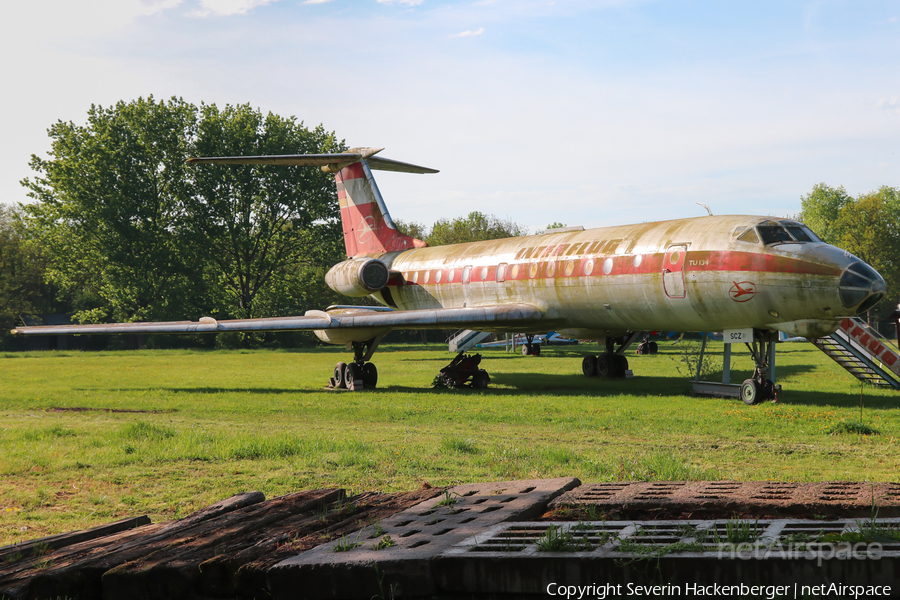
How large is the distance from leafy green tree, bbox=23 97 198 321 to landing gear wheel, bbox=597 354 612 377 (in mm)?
40134

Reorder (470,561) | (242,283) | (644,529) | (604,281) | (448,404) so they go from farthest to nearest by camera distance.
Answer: (242,283), (604,281), (448,404), (644,529), (470,561)

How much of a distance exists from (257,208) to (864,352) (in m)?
45.5

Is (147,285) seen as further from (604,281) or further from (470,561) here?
(470,561)

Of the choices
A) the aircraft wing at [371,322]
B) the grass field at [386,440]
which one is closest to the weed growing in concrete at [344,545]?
the grass field at [386,440]

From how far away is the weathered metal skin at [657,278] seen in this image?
46.7 ft

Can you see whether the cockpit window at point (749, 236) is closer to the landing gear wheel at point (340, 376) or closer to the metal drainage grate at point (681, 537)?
the landing gear wheel at point (340, 376)

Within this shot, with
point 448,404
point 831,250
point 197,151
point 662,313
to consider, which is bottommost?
point 448,404

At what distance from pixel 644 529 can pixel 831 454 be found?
6359 mm

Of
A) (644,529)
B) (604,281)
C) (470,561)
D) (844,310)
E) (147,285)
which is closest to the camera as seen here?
(470,561)

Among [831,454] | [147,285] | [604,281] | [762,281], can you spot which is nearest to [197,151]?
[147,285]

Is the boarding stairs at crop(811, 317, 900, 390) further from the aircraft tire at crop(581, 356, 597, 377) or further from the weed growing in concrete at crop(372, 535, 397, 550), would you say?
the weed growing in concrete at crop(372, 535, 397, 550)

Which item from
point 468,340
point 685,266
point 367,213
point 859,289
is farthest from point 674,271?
point 468,340

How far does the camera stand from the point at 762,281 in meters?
14.5

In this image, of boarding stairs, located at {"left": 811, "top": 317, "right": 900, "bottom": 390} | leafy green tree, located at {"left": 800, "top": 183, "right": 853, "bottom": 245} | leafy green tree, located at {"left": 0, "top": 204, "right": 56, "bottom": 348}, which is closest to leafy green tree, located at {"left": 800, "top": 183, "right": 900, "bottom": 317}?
leafy green tree, located at {"left": 800, "top": 183, "right": 853, "bottom": 245}
